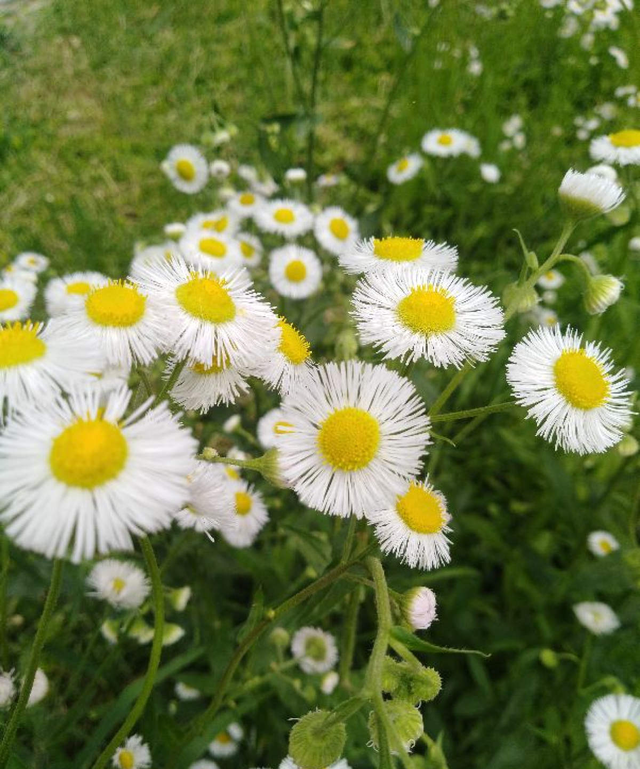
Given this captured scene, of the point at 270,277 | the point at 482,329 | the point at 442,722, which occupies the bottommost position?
the point at 442,722

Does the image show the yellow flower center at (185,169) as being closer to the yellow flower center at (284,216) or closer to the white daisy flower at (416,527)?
the yellow flower center at (284,216)

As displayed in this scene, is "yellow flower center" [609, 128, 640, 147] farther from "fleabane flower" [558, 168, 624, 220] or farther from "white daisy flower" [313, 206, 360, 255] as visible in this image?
"fleabane flower" [558, 168, 624, 220]

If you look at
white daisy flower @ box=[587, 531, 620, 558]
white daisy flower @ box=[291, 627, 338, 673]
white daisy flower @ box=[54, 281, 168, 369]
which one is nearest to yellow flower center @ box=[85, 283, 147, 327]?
white daisy flower @ box=[54, 281, 168, 369]

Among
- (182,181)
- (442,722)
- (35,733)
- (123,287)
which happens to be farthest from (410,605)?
(182,181)

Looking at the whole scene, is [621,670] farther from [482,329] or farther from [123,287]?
[123,287]

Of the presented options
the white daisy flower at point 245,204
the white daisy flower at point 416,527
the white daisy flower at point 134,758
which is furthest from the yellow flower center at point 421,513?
the white daisy flower at point 245,204
